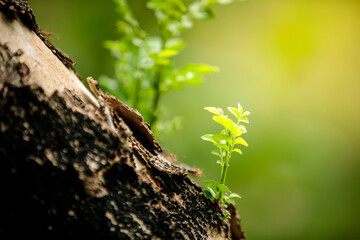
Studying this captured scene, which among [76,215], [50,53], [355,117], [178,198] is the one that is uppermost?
[355,117]

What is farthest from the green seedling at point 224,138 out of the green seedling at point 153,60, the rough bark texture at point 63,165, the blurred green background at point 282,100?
the blurred green background at point 282,100

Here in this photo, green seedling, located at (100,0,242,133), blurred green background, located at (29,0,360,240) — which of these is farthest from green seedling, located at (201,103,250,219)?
blurred green background, located at (29,0,360,240)

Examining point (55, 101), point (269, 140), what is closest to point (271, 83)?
point (269, 140)

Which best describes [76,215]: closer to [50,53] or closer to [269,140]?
[50,53]

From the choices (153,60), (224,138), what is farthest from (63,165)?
(153,60)

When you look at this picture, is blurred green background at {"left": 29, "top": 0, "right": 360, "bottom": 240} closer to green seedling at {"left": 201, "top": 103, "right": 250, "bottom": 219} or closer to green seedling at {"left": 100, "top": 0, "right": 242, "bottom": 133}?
green seedling at {"left": 100, "top": 0, "right": 242, "bottom": 133}
